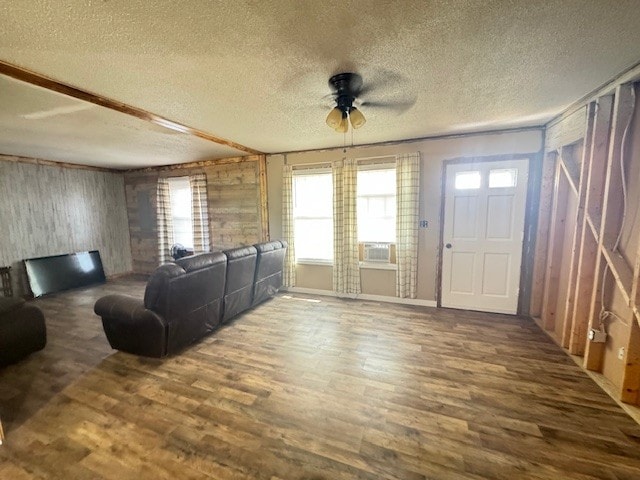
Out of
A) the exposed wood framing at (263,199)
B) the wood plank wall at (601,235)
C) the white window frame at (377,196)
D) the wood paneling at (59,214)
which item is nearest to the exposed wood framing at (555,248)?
the wood plank wall at (601,235)

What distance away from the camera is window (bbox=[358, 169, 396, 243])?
4.02 m

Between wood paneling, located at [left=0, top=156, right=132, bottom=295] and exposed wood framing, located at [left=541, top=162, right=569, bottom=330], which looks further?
wood paneling, located at [left=0, top=156, right=132, bottom=295]

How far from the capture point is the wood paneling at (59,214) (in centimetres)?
433

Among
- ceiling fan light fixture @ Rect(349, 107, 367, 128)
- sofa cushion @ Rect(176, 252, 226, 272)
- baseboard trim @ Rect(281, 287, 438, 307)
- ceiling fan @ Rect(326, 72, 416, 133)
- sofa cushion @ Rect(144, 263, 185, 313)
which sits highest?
ceiling fan @ Rect(326, 72, 416, 133)

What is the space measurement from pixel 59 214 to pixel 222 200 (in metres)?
2.97

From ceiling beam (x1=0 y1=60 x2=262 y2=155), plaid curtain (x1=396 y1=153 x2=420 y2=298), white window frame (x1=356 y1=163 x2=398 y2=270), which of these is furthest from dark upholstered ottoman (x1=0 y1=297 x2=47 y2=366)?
plaid curtain (x1=396 y1=153 x2=420 y2=298)

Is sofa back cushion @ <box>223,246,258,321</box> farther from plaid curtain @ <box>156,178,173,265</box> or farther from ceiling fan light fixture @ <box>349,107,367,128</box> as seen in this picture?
plaid curtain @ <box>156,178,173,265</box>

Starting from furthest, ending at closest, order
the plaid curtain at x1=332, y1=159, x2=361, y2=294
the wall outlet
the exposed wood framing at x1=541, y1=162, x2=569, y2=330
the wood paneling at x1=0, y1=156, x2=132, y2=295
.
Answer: the wood paneling at x1=0, y1=156, x2=132, y2=295, the plaid curtain at x1=332, y1=159, x2=361, y2=294, the exposed wood framing at x1=541, y1=162, x2=569, y2=330, the wall outlet

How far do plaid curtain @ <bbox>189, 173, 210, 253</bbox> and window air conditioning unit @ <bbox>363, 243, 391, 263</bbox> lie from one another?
3.18 meters

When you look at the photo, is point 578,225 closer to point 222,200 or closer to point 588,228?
point 588,228

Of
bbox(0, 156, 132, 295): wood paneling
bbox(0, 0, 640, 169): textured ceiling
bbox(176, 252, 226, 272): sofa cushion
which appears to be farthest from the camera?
bbox(0, 156, 132, 295): wood paneling

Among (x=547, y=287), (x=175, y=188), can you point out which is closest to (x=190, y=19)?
(x=547, y=287)

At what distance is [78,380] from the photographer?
2.26m

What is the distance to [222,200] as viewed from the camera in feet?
16.9
